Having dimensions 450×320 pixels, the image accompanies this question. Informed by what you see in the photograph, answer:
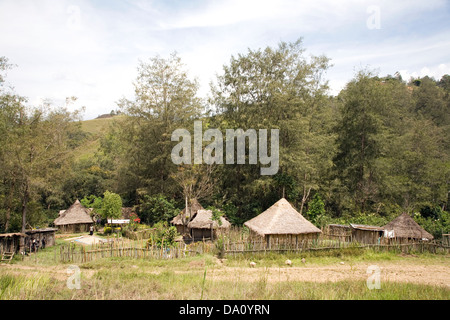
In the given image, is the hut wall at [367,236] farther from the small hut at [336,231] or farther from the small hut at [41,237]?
the small hut at [41,237]

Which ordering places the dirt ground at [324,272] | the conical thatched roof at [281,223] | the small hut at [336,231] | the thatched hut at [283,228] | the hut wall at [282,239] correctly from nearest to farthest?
1. the dirt ground at [324,272]
2. the hut wall at [282,239]
3. the thatched hut at [283,228]
4. the conical thatched roof at [281,223]
5. the small hut at [336,231]

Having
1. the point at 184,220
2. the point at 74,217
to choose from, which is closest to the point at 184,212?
the point at 184,220

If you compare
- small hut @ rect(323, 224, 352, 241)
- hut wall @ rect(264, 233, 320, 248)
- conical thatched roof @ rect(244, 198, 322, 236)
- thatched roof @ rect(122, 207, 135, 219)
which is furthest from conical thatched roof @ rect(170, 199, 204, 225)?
small hut @ rect(323, 224, 352, 241)

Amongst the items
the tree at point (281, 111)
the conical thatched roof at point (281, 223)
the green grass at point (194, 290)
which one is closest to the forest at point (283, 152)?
the tree at point (281, 111)

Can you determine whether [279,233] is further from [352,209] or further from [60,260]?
[352,209]

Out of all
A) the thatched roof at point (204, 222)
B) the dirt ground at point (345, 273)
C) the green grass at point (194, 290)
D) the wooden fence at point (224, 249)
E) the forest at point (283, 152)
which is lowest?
the dirt ground at point (345, 273)

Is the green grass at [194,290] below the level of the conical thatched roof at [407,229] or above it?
below

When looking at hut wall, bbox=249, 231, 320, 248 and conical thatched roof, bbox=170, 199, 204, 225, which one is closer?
hut wall, bbox=249, 231, 320, 248

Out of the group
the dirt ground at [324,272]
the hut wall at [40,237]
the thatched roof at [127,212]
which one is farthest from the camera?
the thatched roof at [127,212]

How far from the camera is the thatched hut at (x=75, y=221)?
23.9 meters

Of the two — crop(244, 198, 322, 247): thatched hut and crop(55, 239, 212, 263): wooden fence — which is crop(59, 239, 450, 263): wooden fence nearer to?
crop(55, 239, 212, 263): wooden fence

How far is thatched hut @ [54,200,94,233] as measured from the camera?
78.4 ft

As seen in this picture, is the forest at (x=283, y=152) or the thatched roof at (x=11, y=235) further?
the forest at (x=283, y=152)
